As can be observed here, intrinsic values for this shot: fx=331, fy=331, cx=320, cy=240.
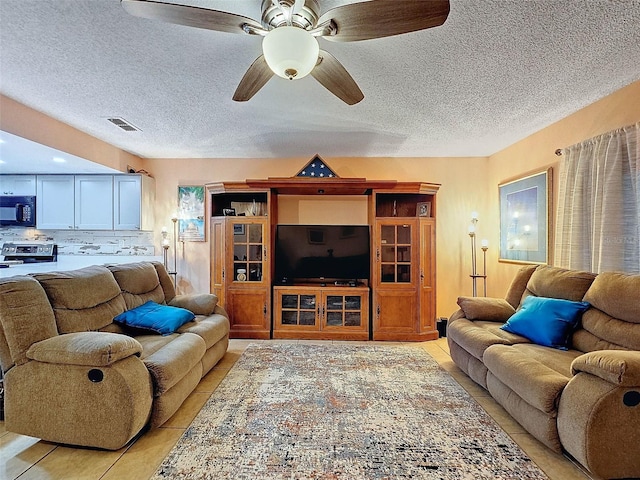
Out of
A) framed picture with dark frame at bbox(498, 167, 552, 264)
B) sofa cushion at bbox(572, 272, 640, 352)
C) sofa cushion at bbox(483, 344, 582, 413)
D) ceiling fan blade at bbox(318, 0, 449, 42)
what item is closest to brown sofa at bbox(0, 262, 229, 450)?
ceiling fan blade at bbox(318, 0, 449, 42)

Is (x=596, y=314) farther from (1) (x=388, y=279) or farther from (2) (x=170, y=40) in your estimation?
(2) (x=170, y=40)

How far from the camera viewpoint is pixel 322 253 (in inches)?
177

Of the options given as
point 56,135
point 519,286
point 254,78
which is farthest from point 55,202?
point 519,286

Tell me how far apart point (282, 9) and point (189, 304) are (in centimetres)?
287

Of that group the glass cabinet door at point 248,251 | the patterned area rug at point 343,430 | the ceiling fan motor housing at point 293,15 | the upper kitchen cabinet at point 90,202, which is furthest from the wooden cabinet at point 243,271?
the ceiling fan motor housing at point 293,15

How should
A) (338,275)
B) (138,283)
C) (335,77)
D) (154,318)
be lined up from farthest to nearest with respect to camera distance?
(338,275) → (138,283) → (154,318) → (335,77)

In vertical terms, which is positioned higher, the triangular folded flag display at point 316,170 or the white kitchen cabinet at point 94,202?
the triangular folded flag display at point 316,170

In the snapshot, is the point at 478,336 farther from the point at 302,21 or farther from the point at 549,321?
the point at 302,21

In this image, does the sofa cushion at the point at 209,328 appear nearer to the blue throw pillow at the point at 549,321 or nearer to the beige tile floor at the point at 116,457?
the beige tile floor at the point at 116,457

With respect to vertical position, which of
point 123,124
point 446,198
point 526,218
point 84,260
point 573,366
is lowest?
point 573,366

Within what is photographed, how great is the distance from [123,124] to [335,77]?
2.64 metres

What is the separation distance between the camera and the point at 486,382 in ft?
8.63

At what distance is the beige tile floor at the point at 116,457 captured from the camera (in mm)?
1767

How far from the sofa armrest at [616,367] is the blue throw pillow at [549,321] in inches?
30.7
